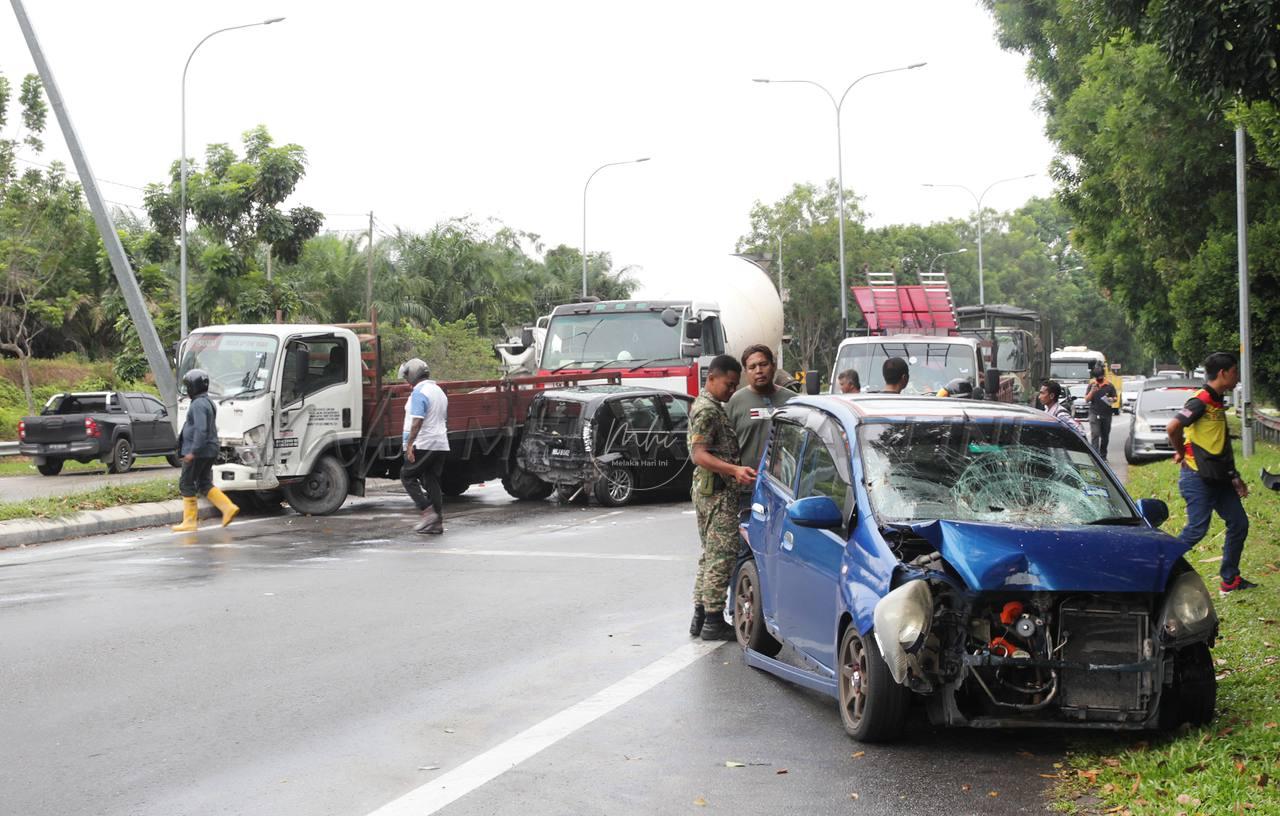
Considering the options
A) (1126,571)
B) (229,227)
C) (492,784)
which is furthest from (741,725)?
(229,227)

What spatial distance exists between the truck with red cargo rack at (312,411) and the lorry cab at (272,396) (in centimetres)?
1

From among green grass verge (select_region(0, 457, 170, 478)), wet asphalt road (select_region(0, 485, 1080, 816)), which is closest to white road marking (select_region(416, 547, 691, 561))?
wet asphalt road (select_region(0, 485, 1080, 816))

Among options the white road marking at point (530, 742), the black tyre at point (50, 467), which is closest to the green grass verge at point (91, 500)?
the black tyre at point (50, 467)

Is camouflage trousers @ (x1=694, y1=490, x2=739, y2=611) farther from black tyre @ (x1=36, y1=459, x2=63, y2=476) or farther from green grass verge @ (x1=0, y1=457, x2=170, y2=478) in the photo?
black tyre @ (x1=36, y1=459, x2=63, y2=476)

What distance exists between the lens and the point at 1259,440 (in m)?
30.8

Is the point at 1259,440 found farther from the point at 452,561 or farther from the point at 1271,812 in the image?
the point at 1271,812

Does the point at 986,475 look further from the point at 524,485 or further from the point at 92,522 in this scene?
the point at 524,485

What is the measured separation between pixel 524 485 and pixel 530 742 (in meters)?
13.7

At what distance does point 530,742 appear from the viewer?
6445 mm

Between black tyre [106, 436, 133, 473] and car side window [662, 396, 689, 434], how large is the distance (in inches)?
568

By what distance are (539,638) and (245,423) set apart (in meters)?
8.84

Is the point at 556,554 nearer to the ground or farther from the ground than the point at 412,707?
nearer to the ground

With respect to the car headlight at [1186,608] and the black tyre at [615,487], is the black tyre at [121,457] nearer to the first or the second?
the black tyre at [615,487]

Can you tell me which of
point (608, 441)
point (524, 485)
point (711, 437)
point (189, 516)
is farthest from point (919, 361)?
point (711, 437)
